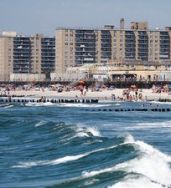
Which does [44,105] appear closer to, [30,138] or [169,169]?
[30,138]

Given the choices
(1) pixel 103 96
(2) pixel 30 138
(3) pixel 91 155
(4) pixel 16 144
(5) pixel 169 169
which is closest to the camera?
(5) pixel 169 169

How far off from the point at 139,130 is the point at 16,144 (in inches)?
513

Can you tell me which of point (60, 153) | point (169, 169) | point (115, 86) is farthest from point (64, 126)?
point (115, 86)

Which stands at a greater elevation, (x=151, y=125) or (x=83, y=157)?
(x=83, y=157)

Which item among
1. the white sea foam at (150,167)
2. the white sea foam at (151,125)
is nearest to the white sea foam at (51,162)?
the white sea foam at (150,167)

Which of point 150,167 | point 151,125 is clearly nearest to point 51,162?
point 150,167

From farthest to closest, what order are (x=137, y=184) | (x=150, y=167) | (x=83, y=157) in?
1. (x=83, y=157)
2. (x=150, y=167)
3. (x=137, y=184)

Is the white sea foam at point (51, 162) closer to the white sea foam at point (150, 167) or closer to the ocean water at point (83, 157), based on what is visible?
the ocean water at point (83, 157)

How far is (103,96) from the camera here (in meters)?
137

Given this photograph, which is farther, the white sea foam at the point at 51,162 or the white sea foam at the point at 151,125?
the white sea foam at the point at 151,125

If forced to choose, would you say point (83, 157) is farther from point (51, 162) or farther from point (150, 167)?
point (150, 167)

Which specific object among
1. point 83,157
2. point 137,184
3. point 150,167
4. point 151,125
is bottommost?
point 151,125

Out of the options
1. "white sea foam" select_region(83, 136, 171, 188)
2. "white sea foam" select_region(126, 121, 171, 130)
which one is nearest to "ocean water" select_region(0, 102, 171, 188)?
"white sea foam" select_region(83, 136, 171, 188)

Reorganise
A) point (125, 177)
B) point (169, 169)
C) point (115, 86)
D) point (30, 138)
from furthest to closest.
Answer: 1. point (115, 86)
2. point (30, 138)
3. point (169, 169)
4. point (125, 177)
